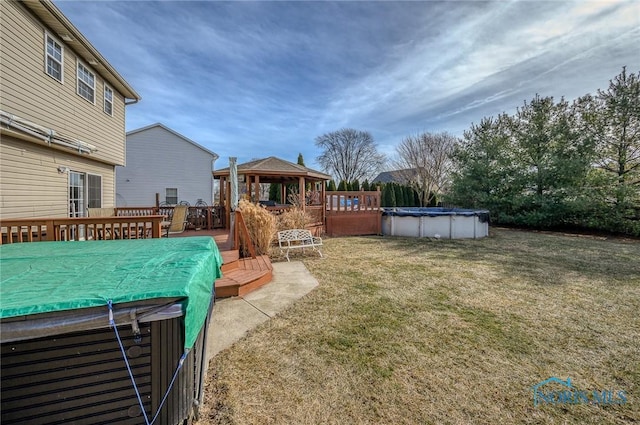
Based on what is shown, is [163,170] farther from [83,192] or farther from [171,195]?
[83,192]

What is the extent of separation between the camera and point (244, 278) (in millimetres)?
4785

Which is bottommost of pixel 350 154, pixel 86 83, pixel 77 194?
pixel 77 194

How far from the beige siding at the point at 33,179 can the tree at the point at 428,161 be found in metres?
23.8

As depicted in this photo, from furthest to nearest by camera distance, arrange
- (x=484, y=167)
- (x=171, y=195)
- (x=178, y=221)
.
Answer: (x=171, y=195) → (x=484, y=167) → (x=178, y=221)

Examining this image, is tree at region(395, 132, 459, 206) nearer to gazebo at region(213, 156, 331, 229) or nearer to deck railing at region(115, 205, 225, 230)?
gazebo at region(213, 156, 331, 229)

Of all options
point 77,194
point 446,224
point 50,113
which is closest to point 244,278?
point 50,113

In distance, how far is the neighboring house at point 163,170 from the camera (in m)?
16.7

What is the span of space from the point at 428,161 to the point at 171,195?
21.2 meters

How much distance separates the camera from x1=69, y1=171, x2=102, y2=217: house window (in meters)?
7.18

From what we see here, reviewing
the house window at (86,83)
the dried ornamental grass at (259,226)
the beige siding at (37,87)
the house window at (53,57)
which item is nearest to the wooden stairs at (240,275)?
the dried ornamental grass at (259,226)

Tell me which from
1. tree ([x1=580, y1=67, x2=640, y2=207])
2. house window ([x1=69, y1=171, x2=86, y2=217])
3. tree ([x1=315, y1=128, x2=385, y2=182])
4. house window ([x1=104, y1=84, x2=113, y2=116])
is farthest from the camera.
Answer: tree ([x1=315, y1=128, x2=385, y2=182])

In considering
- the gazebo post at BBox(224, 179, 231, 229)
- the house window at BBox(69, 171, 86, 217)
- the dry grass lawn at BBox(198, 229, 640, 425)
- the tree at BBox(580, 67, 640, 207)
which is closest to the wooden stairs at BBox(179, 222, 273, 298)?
the dry grass lawn at BBox(198, 229, 640, 425)

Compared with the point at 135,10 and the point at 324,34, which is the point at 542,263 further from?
the point at 135,10

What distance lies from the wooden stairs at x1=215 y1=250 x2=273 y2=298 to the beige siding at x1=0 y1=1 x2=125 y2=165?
483 centimetres
